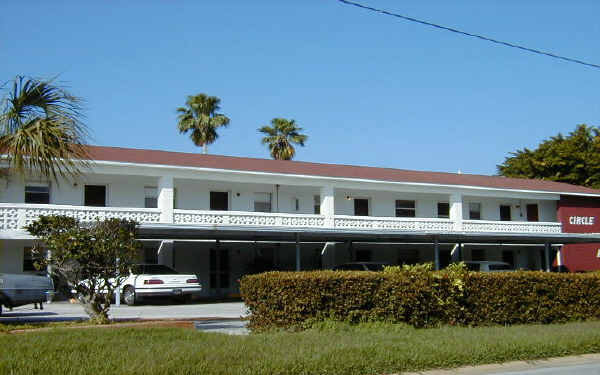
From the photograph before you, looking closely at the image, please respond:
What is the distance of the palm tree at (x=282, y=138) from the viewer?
54406 mm

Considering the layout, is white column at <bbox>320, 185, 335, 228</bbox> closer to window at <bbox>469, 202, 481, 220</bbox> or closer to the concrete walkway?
window at <bbox>469, 202, 481, 220</bbox>

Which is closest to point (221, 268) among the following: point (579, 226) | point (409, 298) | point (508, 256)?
point (508, 256)

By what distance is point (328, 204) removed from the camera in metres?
30.9

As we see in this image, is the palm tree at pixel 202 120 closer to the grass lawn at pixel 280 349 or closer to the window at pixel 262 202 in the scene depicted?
the window at pixel 262 202

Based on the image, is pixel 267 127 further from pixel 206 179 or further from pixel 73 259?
pixel 73 259

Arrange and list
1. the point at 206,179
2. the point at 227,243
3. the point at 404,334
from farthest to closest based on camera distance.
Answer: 1. the point at 227,243
2. the point at 206,179
3. the point at 404,334

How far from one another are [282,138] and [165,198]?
91.3 ft

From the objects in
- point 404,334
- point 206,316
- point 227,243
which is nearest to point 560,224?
point 227,243

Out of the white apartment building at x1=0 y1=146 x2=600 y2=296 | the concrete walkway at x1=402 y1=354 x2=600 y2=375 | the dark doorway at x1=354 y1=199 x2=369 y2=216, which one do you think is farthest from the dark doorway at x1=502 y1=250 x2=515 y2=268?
the concrete walkway at x1=402 y1=354 x2=600 y2=375

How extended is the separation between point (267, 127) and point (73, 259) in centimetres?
4131

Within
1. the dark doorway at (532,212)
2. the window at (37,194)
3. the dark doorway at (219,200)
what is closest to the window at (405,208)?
the dark doorway at (532,212)

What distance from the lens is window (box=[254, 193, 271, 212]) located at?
32406 mm

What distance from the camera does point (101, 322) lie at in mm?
14016

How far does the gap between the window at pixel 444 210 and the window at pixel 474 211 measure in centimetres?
133
